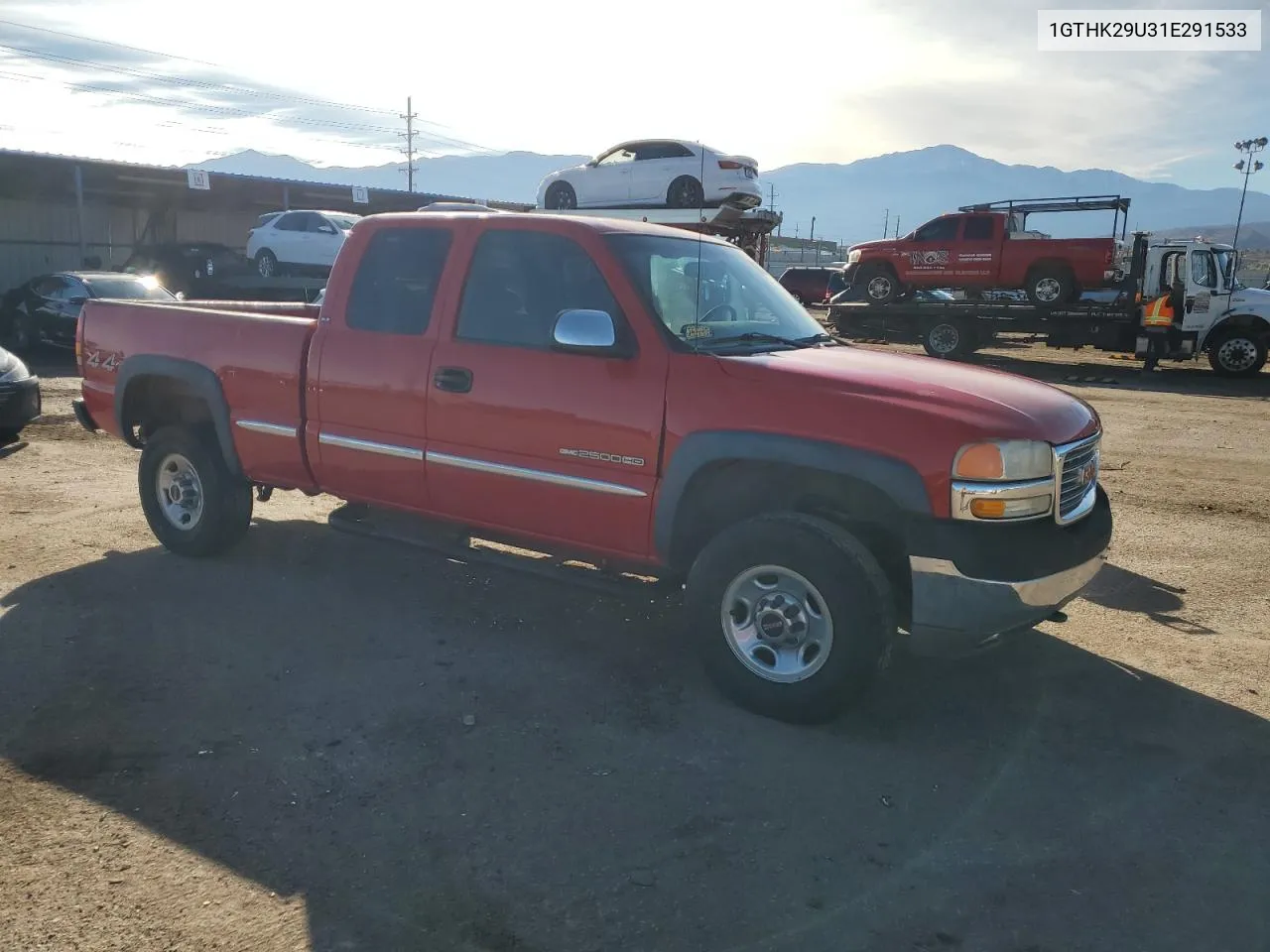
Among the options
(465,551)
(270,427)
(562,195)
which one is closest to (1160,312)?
(562,195)

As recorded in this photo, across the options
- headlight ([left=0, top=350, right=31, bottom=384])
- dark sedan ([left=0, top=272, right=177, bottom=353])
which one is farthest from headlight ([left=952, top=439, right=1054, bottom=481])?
dark sedan ([left=0, top=272, right=177, bottom=353])

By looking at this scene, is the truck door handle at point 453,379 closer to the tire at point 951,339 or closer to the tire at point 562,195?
the tire at point 562,195

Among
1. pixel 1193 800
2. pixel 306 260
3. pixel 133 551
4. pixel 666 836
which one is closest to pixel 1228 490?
pixel 1193 800

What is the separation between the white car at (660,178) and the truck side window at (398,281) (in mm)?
9303

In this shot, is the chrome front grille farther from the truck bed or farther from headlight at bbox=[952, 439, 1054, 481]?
the truck bed

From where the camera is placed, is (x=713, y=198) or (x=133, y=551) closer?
(x=133, y=551)

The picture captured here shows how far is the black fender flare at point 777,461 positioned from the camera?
366 cm

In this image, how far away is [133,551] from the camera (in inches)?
246

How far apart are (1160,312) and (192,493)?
60.1 ft

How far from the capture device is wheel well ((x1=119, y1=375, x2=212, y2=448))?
19.8 ft

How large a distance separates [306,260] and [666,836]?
21882 mm

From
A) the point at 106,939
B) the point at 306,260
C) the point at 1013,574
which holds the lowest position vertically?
the point at 106,939

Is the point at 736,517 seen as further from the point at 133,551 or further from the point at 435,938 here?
the point at 133,551

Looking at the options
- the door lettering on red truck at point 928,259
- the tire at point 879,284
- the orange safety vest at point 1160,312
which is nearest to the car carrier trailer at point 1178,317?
the orange safety vest at point 1160,312
